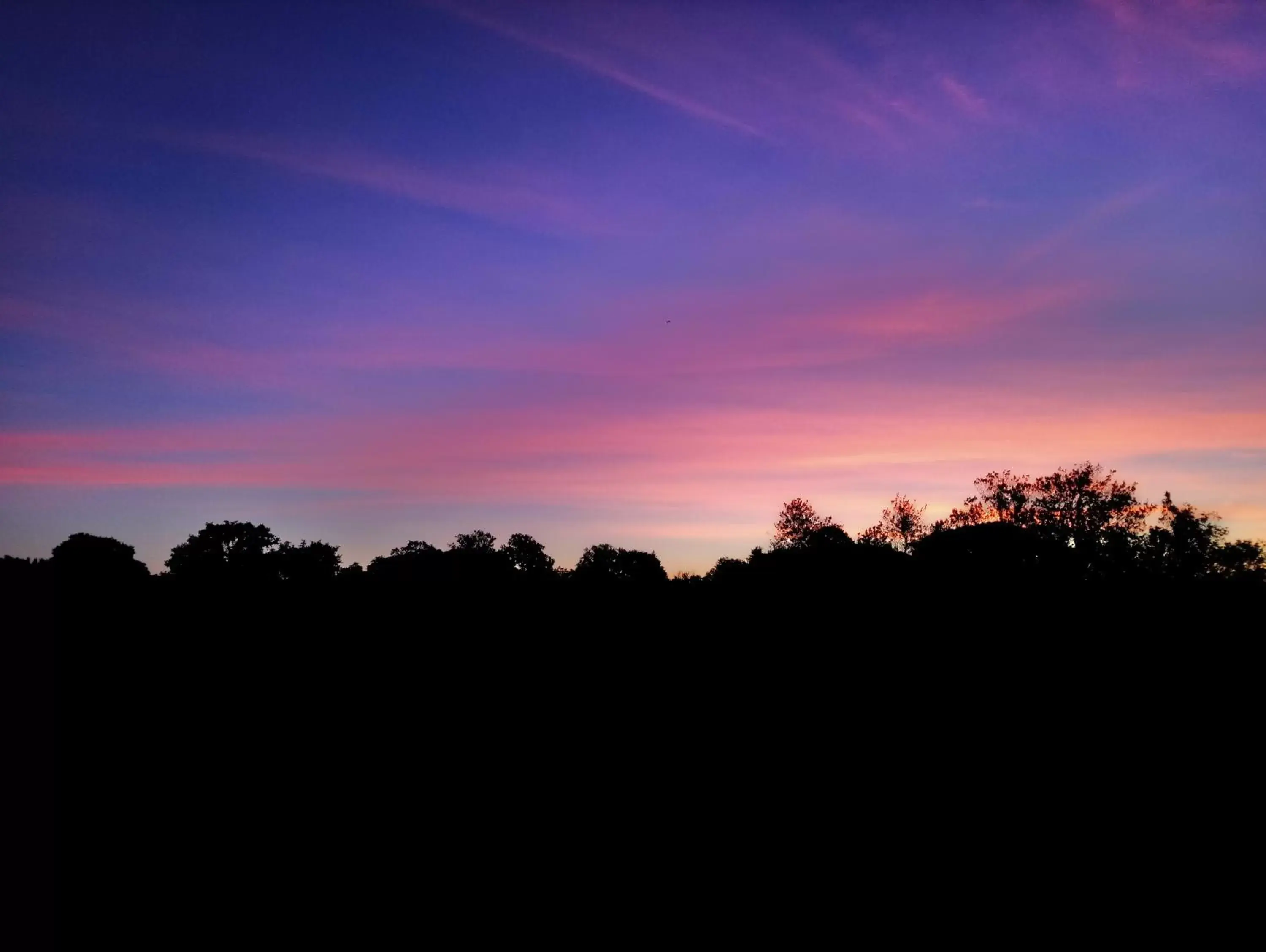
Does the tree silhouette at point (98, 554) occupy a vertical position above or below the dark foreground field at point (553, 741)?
above

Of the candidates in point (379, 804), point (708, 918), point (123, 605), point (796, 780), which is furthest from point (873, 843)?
point (123, 605)

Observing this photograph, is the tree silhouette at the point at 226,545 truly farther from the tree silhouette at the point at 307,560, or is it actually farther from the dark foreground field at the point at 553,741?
the dark foreground field at the point at 553,741

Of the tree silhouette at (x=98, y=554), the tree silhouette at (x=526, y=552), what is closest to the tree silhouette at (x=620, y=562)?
the tree silhouette at (x=526, y=552)

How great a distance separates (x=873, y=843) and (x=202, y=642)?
13.5 meters

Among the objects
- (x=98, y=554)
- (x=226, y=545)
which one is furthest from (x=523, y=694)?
(x=226, y=545)

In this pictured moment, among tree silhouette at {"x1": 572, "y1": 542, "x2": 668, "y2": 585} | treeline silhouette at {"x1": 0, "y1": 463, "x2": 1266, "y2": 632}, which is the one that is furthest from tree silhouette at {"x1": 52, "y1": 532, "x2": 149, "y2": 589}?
tree silhouette at {"x1": 572, "y1": 542, "x2": 668, "y2": 585}

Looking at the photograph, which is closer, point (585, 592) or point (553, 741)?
point (553, 741)

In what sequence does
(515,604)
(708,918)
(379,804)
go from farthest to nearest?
1. (515,604)
2. (379,804)
3. (708,918)

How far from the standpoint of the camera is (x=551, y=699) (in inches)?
560

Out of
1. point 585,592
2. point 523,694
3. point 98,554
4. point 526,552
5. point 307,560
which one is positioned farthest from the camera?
point 526,552

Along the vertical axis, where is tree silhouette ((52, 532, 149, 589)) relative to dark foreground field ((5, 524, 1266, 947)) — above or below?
above

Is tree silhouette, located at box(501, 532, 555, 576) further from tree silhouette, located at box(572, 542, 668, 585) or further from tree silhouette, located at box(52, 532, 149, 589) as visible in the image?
tree silhouette, located at box(52, 532, 149, 589)

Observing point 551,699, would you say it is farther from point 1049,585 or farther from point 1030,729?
point 1049,585

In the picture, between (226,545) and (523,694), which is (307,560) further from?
(523,694)
